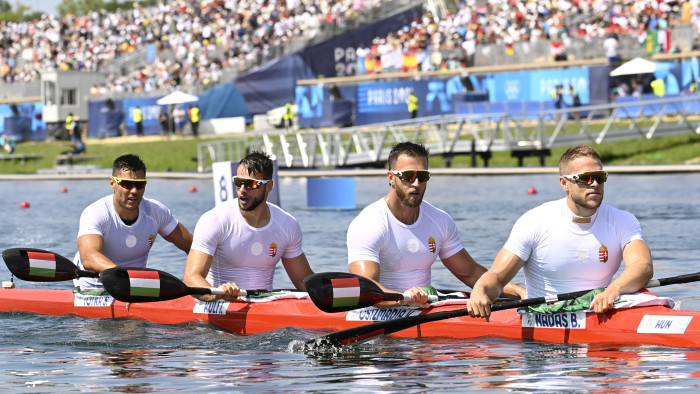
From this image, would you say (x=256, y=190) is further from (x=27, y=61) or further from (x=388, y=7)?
(x=27, y=61)

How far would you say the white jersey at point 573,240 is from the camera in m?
8.44

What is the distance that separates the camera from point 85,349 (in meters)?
9.64

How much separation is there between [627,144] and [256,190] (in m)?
24.9

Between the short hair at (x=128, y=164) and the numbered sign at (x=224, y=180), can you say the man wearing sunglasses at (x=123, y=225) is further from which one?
the numbered sign at (x=224, y=180)

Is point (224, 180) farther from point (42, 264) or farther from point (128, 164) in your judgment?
point (128, 164)

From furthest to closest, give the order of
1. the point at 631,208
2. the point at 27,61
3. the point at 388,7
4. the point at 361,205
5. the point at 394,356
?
the point at 27,61, the point at 388,7, the point at 361,205, the point at 631,208, the point at 394,356

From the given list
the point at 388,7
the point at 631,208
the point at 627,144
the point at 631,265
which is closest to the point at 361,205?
the point at 631,208

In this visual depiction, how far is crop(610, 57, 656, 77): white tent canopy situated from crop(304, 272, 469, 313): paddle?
2504 cm

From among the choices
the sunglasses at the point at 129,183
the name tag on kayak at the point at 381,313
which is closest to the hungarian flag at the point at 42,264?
the sunglasses at the point at 129,183

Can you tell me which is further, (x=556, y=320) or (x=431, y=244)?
(x=431, y=244)

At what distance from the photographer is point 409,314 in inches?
364

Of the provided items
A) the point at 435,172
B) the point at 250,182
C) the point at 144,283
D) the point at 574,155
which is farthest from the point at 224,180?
the point at 435,172

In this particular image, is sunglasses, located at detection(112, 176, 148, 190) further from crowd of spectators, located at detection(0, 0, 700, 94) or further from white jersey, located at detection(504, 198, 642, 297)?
crowd of spectators, located at detection(0, 0, 700, 94)

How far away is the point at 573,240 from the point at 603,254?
0.83 feet
